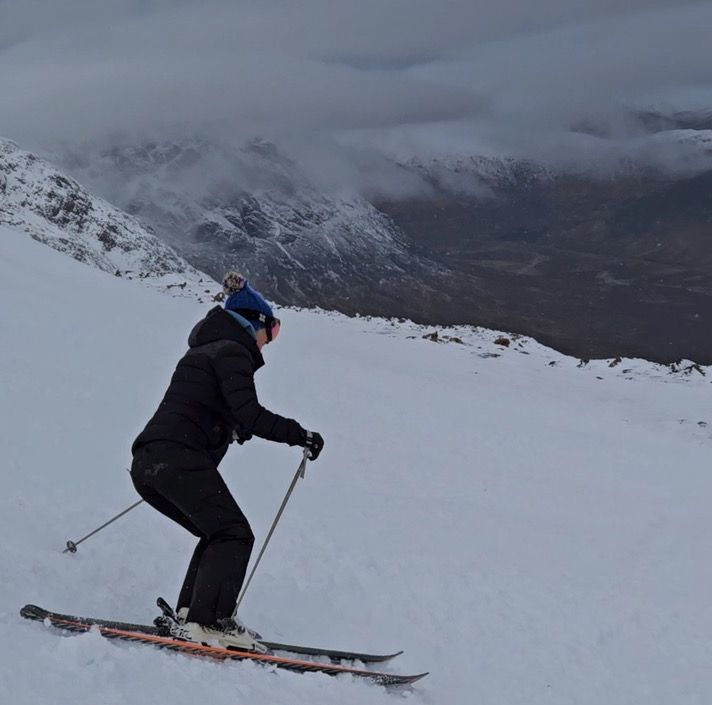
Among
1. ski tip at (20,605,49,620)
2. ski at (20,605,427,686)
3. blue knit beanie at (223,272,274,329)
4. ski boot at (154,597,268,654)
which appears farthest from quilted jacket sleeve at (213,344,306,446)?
ski tip at (20,605,49,620)

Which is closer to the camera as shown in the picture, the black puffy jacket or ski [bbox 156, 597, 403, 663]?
the black puffy jacket

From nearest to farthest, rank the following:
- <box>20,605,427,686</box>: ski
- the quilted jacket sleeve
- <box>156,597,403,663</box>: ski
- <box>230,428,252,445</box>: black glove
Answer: <box>20,605,427,686</box>: ski → the quilted jacket sleeve → <box>230,428,252,445</box>: black glove → <box>156,597,403,663</box>: ski

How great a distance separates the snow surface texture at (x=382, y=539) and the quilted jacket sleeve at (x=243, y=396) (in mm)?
1640

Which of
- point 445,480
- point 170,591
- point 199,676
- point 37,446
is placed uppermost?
point 445,480

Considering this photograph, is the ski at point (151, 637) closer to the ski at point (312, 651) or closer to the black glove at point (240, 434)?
the ski at point (312, 651)

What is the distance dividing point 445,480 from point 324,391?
6.72m

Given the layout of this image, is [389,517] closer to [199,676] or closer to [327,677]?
[327,677]

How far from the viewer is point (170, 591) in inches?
288

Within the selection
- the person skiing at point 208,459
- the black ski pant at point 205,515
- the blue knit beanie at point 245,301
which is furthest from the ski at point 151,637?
the blue knit beanie at point 245,301

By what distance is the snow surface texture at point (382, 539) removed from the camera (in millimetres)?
6117

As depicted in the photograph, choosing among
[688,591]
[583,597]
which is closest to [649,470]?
[688,591]

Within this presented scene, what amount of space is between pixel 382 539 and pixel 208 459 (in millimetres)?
5283

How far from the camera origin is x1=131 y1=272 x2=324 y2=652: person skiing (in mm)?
5605

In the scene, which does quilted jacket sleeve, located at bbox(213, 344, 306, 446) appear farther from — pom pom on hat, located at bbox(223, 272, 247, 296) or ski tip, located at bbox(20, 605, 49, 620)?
ski tip, located at bbox(20, 605, 49, 620)
